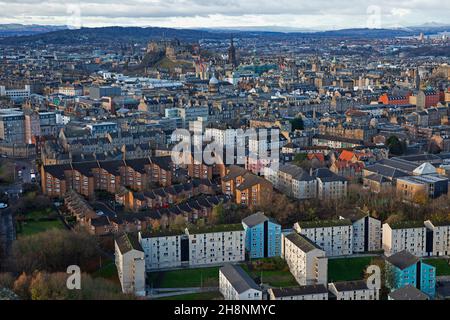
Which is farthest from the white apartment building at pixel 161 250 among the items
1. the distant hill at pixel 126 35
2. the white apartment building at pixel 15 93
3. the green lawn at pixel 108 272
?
the distant hill at pixel 126 35

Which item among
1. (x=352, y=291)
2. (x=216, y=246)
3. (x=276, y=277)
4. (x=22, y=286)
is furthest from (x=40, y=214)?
(x=352, y=291)

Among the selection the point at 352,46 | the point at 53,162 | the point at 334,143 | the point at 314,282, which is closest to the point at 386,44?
the point at 352,46

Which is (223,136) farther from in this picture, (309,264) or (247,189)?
(309,264)

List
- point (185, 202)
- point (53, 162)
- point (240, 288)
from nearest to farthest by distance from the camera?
point (240, 288), point (185, 202), point (53, 162)

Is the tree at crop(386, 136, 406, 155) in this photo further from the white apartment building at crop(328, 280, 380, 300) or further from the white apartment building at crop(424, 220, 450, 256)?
the white apartment building at crop(328, 280, 380, 300)

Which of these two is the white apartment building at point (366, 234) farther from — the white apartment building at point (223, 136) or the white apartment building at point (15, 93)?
the white apartment building at point (15, 93)

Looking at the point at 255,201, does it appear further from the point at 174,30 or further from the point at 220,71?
the point at 174,30
